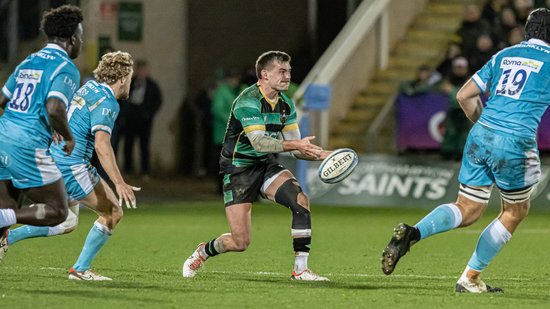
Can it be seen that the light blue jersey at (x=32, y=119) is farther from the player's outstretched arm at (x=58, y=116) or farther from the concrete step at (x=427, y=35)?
the concrete step at (x=427, y=35)

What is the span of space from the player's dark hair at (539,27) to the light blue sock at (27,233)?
425 cm

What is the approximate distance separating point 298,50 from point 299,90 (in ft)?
17.3

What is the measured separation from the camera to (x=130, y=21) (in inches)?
1009

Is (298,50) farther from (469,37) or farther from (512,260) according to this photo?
(512,260)

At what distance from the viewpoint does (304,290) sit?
10062mm

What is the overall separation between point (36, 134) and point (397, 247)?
2.78 metres

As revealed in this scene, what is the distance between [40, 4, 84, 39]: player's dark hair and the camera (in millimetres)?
9859

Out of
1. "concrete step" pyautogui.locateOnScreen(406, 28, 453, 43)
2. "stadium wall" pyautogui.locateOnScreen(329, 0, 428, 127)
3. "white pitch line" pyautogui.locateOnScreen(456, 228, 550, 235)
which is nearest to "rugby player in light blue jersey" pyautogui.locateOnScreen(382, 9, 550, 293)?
"white pitch line" pyautogui.locateOnScreen(456, 228, 550, 235)

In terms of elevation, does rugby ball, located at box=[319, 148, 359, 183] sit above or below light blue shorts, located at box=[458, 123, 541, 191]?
below

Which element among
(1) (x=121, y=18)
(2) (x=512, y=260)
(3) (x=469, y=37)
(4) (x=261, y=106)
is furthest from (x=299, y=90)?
(4) (x=261, y=106)

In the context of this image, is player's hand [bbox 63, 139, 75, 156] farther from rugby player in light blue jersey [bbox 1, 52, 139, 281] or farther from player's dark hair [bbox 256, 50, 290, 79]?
player's dark hair [bbox 256, 50, 290, 79]

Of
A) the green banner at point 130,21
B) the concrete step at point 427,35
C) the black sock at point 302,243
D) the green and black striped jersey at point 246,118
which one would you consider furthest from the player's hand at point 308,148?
the green banner at point 130,21

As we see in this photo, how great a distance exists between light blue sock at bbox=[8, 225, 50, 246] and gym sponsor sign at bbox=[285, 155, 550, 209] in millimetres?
9828

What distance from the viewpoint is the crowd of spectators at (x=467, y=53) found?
20422mm
